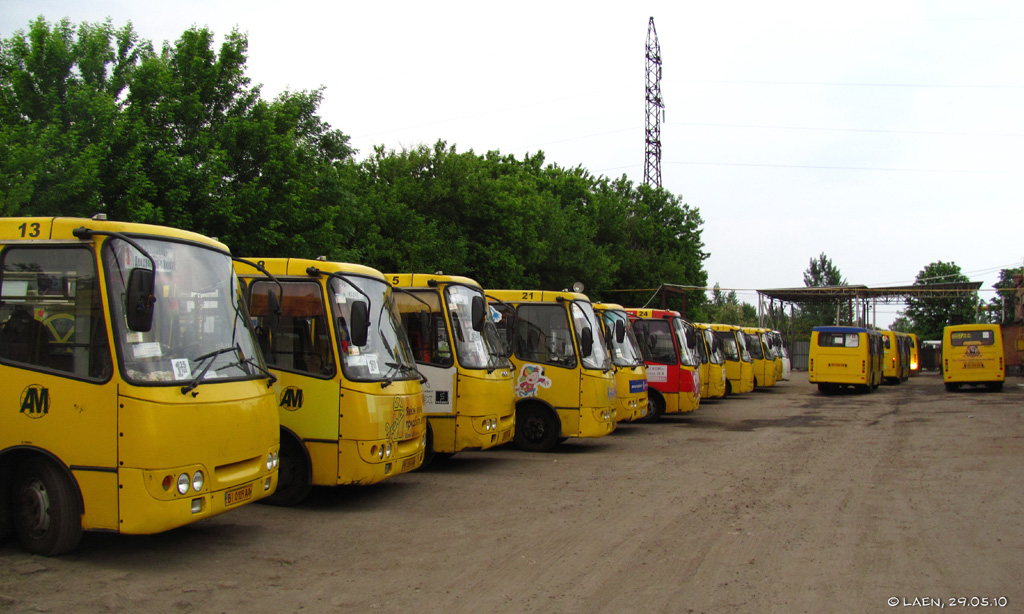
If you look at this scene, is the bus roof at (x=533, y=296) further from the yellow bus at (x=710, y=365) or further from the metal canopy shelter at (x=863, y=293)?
the metal canopy shelter at (x=863, y=293)

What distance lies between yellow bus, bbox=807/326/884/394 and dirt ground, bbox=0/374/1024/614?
20.1 meters

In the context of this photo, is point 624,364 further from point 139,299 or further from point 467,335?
point 139,299

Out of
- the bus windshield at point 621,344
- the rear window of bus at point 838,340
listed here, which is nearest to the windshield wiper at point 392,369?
the bus windshield at point 621,344

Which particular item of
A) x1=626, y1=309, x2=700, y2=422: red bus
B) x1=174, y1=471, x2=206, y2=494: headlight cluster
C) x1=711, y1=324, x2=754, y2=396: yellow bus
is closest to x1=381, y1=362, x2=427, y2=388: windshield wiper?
x1=174, y1=471, x2=206, y2=494: headlight cluster

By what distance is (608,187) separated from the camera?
54.5 m

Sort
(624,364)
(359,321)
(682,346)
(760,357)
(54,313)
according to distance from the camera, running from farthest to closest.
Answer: (760,357), (682,346), (624,364), (359,321), (54,313)

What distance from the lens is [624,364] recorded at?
16.1m

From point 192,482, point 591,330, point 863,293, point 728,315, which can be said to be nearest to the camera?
point 192,482

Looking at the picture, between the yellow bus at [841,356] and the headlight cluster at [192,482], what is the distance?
2921 cm

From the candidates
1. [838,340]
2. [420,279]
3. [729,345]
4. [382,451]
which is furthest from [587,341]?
[838,340]

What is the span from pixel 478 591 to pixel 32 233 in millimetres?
4576

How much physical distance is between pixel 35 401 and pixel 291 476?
121 inches

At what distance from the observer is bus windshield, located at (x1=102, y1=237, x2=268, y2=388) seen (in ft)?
21.0

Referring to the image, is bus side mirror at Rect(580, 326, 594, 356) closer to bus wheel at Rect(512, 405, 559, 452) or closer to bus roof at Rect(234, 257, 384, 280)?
bus wheel at Rect(512, 405, 559, 452)
